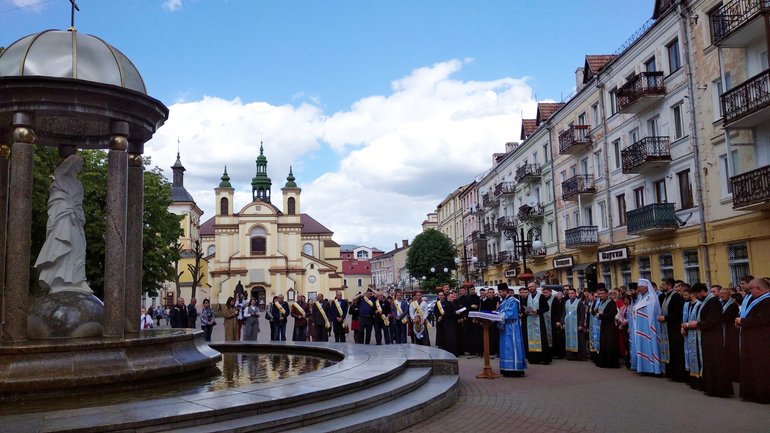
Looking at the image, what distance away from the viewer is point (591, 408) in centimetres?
938

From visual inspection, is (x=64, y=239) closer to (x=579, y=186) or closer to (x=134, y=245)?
(x=134, y=245)

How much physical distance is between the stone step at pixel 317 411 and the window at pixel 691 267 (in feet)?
67.8

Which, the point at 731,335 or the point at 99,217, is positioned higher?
the point at 99,217

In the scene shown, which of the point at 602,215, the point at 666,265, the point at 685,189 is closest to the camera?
the point at 685,189

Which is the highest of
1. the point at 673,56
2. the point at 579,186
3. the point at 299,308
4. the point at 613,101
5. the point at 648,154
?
the point at 673,56

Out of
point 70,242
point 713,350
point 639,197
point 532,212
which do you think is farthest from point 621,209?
point 70,242

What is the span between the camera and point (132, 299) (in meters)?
10.8

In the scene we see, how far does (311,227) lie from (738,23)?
9190cm

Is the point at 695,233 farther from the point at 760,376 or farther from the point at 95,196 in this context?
the point at 95,196

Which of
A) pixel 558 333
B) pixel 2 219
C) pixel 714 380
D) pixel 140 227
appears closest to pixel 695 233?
pixel 558 333

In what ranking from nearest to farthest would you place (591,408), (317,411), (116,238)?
(317,411) < (591,408) < (116,238)

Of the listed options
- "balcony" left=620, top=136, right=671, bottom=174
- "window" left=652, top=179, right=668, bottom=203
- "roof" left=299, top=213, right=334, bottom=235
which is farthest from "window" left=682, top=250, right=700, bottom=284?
"roof" left=299, top=213, right=334, bottom=235

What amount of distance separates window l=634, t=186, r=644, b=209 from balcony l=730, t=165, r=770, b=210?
8.67m

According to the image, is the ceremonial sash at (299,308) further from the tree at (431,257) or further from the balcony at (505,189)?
the tree at (431,257)
